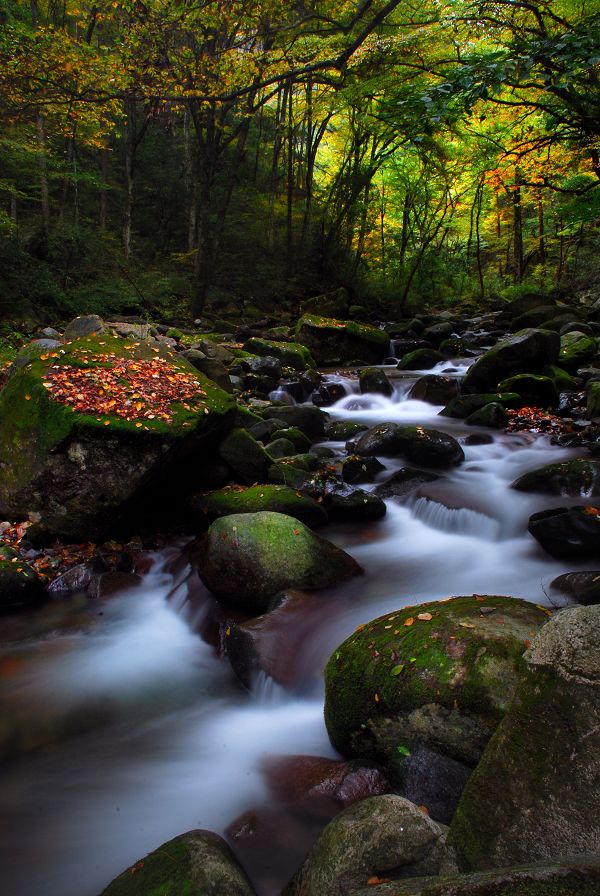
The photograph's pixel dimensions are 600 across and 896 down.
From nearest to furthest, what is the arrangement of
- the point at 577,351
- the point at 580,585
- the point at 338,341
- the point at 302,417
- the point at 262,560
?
the point at 580,585 → the point at 262,560 → the point at 302,417 → the point at 577,351 → the point at 338,341

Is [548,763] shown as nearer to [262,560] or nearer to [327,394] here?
[262,560]

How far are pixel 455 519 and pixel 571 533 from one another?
156 centimetres

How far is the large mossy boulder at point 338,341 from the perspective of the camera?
15828 mm

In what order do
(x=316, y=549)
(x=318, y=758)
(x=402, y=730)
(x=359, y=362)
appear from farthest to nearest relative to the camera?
(x=359, y=362) → (x=316, y=549) → (x=318, y=758) → (x=402, y=730)

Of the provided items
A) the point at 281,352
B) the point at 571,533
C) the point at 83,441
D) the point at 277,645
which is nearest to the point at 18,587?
the point at 83,441

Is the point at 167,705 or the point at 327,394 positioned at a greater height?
the point at 327,394

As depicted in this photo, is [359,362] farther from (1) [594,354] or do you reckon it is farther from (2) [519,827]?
(2) [519,827]

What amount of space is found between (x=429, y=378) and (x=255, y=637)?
914 centimetres

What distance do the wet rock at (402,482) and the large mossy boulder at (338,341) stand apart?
886cm

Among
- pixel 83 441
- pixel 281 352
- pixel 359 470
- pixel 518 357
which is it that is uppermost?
pixel 518 357

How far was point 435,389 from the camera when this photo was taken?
39.5ft

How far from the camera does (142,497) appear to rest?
6.04 m

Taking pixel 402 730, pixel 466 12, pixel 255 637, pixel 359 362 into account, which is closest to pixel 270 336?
pixel 359 362

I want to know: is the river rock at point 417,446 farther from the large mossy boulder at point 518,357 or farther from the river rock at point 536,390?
the large mossy boulder at point 518,357
